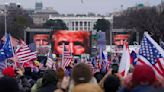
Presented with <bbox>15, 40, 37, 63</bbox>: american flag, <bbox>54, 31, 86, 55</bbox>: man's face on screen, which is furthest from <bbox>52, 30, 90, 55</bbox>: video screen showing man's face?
<bbox>15, 40, 37, 63</bbox>: american flag

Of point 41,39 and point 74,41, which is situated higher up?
point 74,41

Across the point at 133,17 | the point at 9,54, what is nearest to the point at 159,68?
the point at 9,54

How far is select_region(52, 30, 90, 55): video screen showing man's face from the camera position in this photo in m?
58.8

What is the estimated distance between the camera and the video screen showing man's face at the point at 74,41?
58.8 metres

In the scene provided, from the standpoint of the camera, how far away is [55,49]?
58.0 meters

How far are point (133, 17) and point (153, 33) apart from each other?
15.0m

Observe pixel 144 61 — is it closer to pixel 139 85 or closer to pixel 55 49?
pixel 139 85

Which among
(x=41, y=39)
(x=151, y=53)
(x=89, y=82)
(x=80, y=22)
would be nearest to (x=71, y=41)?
(x=41, y=39)

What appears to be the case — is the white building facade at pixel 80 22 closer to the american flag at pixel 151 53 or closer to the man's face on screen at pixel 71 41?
the man's face on screen at pixel 71 41

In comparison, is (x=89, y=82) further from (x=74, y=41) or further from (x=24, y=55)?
(x=74, y=41)

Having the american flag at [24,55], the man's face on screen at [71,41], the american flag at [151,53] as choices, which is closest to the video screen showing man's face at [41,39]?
the man's face on screen at [71,41]

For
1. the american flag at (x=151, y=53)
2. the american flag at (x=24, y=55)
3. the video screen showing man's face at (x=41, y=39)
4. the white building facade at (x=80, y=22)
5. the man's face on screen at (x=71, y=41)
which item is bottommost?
the white building facade at (x=80, y=22)

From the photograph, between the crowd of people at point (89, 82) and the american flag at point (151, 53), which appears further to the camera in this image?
the american flag at point (151, 53)

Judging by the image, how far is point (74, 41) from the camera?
206 ft
